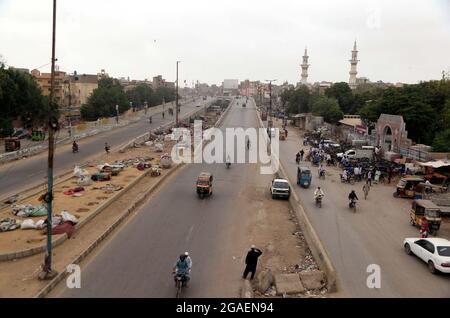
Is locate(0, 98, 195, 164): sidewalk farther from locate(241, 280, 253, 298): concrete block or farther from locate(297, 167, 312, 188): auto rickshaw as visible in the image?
locate(241, 280, 253, 298): concrete block

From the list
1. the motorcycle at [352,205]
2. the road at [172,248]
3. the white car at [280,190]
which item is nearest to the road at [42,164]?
the road at [172,248]

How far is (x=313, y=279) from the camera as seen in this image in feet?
43.5

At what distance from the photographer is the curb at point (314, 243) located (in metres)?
13.0

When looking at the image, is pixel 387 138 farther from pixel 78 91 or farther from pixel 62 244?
pixel 78 91

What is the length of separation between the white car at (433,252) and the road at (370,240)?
0.28m

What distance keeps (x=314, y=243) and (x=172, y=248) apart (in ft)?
17.5

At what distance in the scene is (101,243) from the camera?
1673cm

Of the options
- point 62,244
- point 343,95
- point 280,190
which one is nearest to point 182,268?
point 62,244

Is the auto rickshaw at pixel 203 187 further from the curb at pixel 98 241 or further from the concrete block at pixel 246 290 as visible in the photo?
the concrete block at pixel 246 290

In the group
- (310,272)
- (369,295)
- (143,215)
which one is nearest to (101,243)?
(143,215)

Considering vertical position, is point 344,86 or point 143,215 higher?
point 344,86

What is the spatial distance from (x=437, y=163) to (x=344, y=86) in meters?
53.7

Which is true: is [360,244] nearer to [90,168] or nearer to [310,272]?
[310,272]
